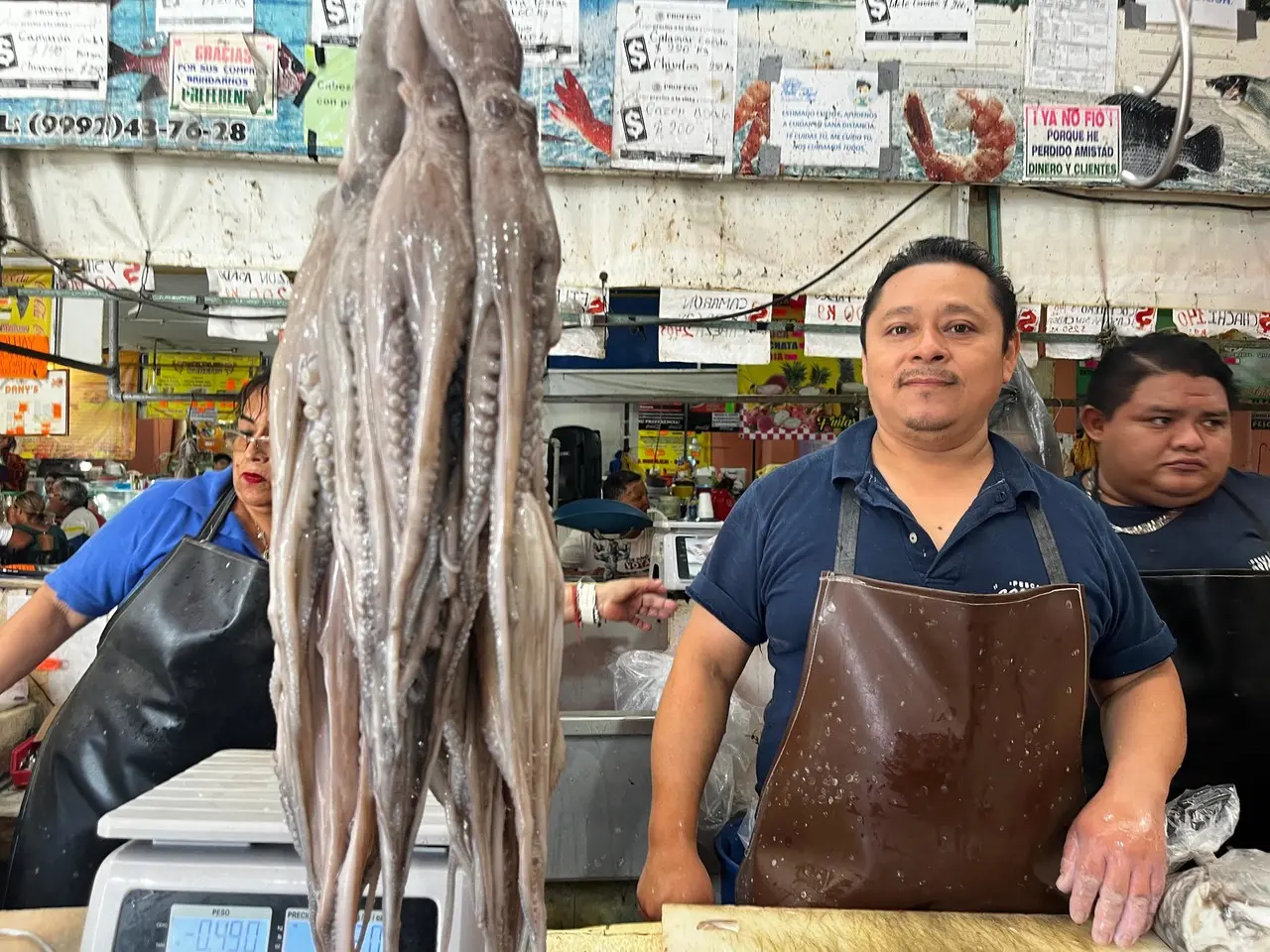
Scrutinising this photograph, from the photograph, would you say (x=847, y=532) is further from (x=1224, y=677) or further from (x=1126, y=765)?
(x=1224, y=677)

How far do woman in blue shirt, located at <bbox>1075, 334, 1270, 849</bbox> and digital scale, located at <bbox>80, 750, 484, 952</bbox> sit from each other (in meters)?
1.69

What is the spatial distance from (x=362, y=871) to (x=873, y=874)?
44.7 inches

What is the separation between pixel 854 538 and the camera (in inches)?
61.7

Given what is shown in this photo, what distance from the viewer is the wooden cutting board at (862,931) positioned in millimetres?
1226

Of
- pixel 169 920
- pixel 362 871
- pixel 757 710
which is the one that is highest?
pixel 362 871

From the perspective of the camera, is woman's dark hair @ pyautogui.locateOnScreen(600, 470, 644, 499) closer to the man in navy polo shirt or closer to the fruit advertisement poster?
the fruit advertisement poster

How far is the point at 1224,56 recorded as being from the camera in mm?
2994

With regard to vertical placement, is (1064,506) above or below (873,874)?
above

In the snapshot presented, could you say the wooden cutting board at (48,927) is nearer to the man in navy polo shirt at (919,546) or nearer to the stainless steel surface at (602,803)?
the man in navy polo shirt at (919,546)

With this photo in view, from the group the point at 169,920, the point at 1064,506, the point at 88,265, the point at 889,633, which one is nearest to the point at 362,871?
the point at 169,920

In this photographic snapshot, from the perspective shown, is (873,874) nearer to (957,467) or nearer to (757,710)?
(957,467)

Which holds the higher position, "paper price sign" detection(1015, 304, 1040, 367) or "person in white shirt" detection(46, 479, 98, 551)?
"paper price sign" detection(1015, 304, 1040, 367)

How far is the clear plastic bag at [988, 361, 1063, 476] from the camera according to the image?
7.76 ft

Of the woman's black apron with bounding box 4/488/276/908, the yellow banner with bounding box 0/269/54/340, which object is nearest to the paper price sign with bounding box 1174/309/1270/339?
the woman's black apron with bounding box 4/488/276/908
